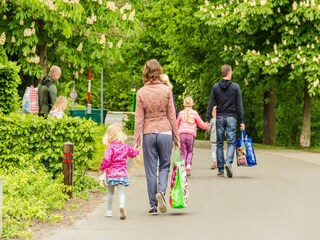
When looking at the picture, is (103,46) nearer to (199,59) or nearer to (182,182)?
(182,182)

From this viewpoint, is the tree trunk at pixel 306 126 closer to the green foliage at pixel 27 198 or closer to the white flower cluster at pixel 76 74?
the white flower cluster at pixel 76 74

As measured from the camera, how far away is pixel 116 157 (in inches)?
505

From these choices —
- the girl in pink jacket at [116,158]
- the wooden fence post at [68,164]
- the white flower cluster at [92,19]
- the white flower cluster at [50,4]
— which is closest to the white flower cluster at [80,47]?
the white flower cluster at [92,19]

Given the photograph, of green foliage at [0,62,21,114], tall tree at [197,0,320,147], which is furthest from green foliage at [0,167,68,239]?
tall tree at [197,0,320,147]

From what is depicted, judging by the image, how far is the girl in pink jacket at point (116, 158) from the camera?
12.8 metres

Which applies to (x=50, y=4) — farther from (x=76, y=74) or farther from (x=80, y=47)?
(x=76, y=74)

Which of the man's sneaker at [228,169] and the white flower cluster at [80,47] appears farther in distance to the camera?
the white flower cluster at [80,47]

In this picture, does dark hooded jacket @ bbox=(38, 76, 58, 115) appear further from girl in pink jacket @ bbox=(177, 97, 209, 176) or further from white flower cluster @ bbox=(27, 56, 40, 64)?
white flower cluster @ bbox=(27, 56, 40, 64)

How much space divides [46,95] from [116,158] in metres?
5.43

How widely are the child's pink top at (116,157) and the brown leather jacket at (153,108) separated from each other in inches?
11.5

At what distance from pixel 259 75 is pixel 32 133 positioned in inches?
700

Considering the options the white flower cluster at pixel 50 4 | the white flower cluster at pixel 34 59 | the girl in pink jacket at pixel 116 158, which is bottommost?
the girl in pink jacket at pixel 116 158

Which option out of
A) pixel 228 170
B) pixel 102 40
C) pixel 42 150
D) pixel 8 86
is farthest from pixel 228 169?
pixel 102 40

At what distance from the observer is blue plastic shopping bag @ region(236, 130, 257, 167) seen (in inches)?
755
